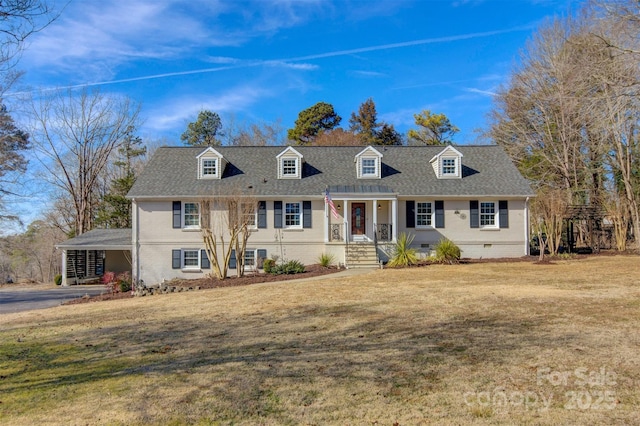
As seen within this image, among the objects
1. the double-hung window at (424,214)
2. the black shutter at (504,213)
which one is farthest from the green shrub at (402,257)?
the black shutter at (504,213)

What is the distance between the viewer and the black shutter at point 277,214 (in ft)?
72.3

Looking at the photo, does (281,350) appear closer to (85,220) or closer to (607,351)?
(607,351)

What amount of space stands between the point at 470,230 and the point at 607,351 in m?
16.7

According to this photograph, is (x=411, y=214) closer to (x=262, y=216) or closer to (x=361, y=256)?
(x=361, y=256)

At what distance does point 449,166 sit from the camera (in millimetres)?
23516

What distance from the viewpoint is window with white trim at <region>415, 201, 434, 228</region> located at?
22.4 meters

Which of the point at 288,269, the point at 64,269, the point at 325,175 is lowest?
the point at 64,269

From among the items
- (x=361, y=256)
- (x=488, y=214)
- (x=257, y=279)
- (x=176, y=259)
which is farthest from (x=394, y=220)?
(x=176, y=259)

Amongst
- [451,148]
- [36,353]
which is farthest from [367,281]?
[451,148]

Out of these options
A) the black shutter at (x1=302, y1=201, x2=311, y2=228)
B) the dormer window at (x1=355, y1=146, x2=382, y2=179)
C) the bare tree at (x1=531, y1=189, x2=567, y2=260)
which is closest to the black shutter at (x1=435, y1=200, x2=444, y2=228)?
the dormer window at (x1=355, y1=146, x2=382, y2=179)

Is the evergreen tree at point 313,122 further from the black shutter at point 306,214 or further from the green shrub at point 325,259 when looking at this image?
the green shrub at point 325,259

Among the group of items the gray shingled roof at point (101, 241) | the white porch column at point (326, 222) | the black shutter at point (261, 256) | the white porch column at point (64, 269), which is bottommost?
the white porch column at point (64, 269)

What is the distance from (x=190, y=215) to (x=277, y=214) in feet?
14.1

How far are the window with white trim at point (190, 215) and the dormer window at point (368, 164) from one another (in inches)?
336
